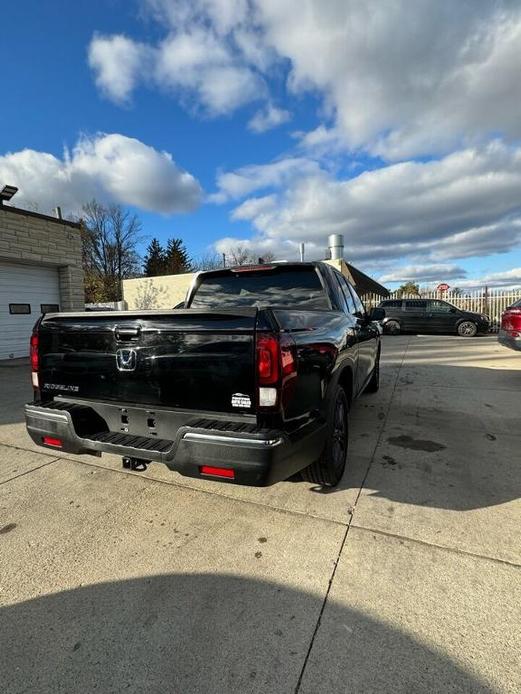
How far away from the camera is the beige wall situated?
22344mm

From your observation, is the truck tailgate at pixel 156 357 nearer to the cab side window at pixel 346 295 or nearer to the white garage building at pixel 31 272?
the cab side window at pixel 346 295

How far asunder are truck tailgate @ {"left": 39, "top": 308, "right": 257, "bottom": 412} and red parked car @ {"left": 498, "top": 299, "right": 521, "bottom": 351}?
6387 millimetres

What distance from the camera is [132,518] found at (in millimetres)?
2828

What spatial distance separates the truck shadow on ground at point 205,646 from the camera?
63.7 inches

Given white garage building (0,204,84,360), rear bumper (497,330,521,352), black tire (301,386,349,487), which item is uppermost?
white garage building (0,204,84,360)

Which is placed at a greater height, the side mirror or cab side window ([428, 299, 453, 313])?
cab side window ([428, 299, 453, 313])

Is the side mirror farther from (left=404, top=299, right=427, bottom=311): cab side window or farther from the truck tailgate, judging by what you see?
(left=404, top=299, right=427, bottom=311): cab side window

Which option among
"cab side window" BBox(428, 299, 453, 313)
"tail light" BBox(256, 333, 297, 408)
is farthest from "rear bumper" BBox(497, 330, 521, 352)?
"cab side window" BBox(428, 299, 453, 313)

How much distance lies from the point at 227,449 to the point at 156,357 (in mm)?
777

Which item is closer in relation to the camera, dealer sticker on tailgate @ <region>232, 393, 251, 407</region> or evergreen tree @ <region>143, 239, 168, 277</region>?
dealer sticker on tailgate @ <region>232, 393, 251, 407</region>

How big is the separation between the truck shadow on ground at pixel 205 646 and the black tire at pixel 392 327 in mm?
16473

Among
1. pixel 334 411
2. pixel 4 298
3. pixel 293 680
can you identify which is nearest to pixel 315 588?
pixel 293 680

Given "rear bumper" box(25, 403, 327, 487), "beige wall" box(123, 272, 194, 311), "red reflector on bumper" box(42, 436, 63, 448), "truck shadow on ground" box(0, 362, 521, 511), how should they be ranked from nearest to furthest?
"rear bumper" box(25, 403, 327, 487) < "red reflector on bumper" box(42, 436, 63, 448) < "truck shadow on ground" box(0, 362, 521, 511) < "beige wall" box(123, 272, 194, 311)

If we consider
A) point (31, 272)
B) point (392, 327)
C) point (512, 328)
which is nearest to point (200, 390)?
point (512, 328)
